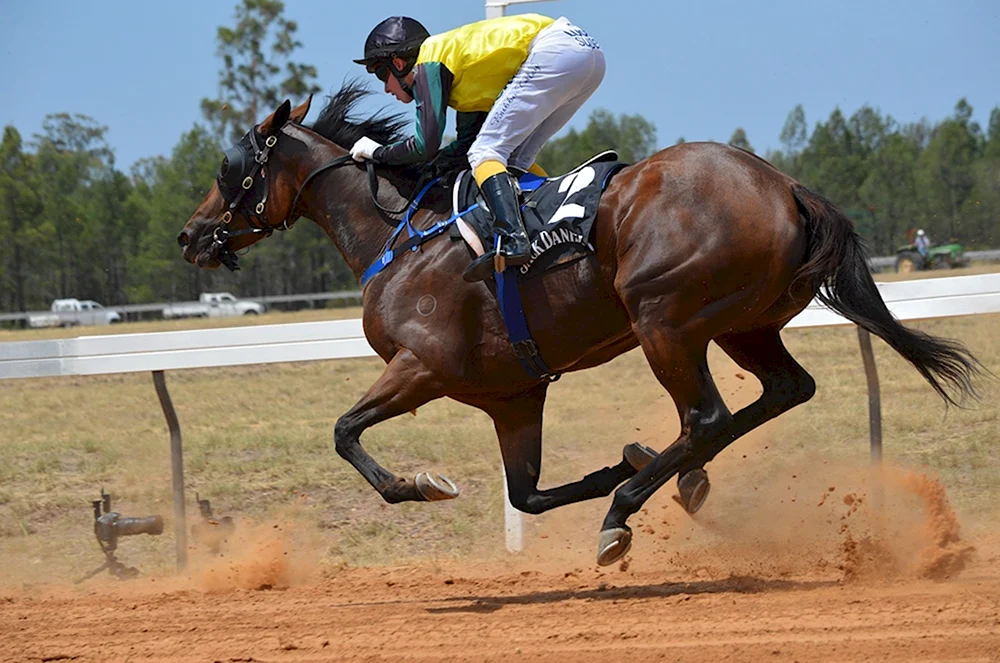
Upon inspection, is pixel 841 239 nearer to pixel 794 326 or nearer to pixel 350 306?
pixel 794 326

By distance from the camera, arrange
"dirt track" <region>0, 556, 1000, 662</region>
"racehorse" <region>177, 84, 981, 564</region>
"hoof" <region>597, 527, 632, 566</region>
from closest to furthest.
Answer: "dirt track" <region>0, 556, 1000, 662</region>, "racehorse" <region>177, 84, 981, 564</region>, "hoof" <region>597, 527, 632, 566</region>

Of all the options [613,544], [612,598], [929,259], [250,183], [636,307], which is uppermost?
[929,259]

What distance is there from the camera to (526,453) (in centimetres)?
551

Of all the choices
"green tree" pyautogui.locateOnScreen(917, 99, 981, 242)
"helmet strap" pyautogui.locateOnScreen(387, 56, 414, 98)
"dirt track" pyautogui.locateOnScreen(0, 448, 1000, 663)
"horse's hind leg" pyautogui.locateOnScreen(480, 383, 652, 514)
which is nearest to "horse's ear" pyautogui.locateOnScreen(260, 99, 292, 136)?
"helmet strap" pyautogui.locateOnScreen(387, 56, 414, 98)

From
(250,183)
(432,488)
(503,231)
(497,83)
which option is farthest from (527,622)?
(250,183)

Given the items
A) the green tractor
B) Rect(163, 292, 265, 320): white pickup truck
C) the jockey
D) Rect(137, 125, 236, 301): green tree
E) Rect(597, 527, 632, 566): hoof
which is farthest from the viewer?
Rect(137, 125, 236, 301): green tree

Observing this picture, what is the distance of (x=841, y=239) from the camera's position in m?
4.70

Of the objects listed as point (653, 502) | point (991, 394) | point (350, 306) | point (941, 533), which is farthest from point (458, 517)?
point (350, 306)

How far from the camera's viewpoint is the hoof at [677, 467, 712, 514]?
5336 mm

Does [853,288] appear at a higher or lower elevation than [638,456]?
higher

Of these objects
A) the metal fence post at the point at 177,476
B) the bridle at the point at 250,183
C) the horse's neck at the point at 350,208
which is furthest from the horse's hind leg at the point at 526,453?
the metal fence post at the point at 177,476

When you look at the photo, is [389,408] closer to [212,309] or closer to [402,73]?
[402,73]

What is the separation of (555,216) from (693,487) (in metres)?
1.45

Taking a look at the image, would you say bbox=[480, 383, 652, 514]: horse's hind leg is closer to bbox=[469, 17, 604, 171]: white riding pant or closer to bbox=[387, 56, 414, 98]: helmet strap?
bbox=[469, 17, 604, 171]: white riding pant
